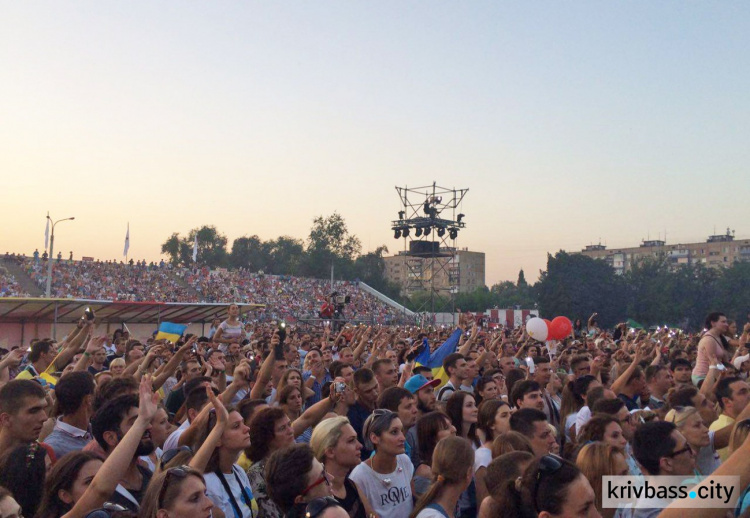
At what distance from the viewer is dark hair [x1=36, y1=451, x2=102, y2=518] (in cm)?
361

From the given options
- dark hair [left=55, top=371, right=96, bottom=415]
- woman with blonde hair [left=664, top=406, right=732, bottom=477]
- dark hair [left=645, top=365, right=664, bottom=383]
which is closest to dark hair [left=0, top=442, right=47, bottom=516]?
dark hair [left=55, top=371, right=96, bottom=415]

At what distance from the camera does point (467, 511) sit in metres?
4.88

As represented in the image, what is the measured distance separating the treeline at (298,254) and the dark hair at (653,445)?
2868 inches

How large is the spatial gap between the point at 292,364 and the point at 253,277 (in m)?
46.8

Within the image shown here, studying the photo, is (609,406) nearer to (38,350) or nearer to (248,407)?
(248,407)

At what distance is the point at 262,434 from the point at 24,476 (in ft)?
5.11

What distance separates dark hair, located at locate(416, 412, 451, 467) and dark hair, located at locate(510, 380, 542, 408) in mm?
1723

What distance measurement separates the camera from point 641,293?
6356 cm

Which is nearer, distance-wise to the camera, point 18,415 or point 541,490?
point 541,490

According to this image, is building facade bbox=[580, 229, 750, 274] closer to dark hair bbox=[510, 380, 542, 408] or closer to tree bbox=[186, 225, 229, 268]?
tree bbox=[186, 225, 229, 268]

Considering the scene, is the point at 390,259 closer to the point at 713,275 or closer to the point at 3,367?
the point at 713,275

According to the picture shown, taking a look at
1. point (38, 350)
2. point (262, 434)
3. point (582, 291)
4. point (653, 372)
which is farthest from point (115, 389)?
point (582, 291)

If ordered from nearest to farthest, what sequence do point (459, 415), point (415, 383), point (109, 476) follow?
point (109, 476), point (459, 415), point (415, 383)

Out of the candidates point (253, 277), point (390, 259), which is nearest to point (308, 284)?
point (253, 277)
